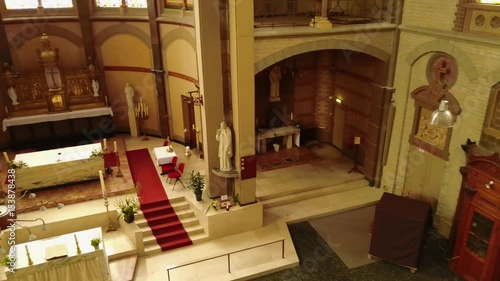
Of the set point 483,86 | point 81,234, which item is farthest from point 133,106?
point 483,86

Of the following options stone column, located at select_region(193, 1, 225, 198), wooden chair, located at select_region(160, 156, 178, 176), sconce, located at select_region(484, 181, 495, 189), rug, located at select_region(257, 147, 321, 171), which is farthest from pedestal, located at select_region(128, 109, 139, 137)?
sconce, located at select_region(484, 181, 495, 189)

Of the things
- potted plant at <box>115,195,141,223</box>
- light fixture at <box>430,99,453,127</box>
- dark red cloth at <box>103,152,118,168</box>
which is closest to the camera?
light fixture at <box>430,99,453,127</box>

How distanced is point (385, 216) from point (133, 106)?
36.2 ft

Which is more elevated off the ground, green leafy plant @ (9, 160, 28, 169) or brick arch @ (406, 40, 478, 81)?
brick arch @ (406, 40, 478, 81)

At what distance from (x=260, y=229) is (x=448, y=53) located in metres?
7.15

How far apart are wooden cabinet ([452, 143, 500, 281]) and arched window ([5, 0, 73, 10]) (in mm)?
15229

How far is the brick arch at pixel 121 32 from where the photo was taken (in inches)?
637

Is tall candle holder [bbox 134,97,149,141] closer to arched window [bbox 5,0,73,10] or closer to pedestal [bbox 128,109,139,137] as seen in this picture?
pedestal [bbox 128,109,139,137]

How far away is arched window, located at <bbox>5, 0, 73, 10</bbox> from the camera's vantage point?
1536 centimetres

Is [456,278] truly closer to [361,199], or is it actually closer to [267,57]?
[361,199]

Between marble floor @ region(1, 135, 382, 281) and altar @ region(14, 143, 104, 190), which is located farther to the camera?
altar @ region(14, 143, 104, 190)

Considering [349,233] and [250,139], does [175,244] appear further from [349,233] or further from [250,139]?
[349,233]

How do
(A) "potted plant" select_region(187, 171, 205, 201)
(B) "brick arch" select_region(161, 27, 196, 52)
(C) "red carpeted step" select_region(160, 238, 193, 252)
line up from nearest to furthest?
(C) "red carpeted step" select_region(160, 238, 193, 252), (A) "potted plant" select_region(187, 171, 205, 201), (B) "brick arch" select_region(161, 27, 196, 52)

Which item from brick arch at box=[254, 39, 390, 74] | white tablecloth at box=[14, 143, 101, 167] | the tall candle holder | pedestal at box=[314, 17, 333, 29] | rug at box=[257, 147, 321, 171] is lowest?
rug at box=[257, 147, 321, 171]
